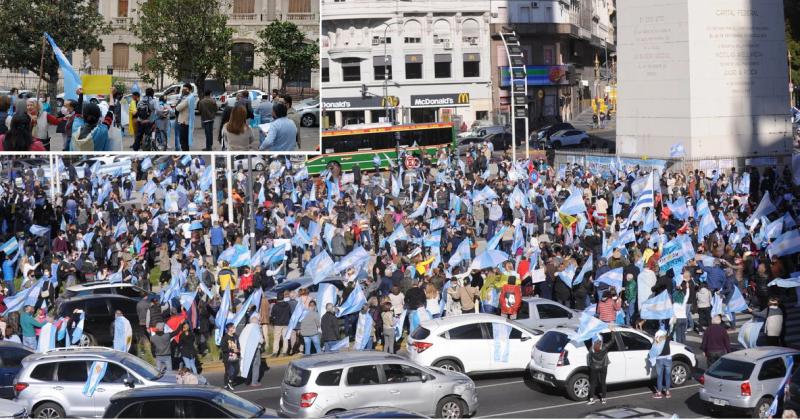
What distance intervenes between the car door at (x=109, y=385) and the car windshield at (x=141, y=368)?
143 millimetres

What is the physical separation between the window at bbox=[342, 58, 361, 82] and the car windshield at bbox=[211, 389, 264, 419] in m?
68.6

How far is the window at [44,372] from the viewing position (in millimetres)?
17297

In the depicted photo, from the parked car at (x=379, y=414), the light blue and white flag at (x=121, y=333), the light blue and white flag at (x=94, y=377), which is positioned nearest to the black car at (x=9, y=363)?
the light blue and white flag at (x=121, y=333)

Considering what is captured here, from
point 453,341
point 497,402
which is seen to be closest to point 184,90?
point 453,341

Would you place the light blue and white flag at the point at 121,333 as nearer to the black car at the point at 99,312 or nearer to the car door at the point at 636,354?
the black car at the point at 99,312

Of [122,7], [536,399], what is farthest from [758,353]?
[122,7]

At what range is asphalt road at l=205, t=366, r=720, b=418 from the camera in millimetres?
17547

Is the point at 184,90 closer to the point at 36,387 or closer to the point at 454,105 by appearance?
the point at 36,387

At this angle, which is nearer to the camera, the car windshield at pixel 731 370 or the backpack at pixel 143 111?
the car windshield at pixel 731 370

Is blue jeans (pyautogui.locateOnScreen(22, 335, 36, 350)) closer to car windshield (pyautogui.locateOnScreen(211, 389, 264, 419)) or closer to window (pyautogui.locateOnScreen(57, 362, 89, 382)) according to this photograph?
window (pyautogui.locateOnScreen(57, 362, 89, 382))

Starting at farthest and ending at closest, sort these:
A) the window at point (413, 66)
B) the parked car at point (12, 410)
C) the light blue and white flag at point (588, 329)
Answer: the window at point (413, 66)
the light blue and white flag at point (588, 329)
the parked car at point (12, 410)

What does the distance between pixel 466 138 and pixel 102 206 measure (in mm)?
33209

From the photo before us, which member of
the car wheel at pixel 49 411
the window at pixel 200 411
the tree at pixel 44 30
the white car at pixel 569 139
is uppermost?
the tree at pixel 44 30

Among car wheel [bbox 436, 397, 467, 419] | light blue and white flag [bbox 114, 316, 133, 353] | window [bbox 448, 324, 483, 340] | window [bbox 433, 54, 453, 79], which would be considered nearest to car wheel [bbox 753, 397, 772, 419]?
car wheel [bbox 436, 397, 467, 419]
